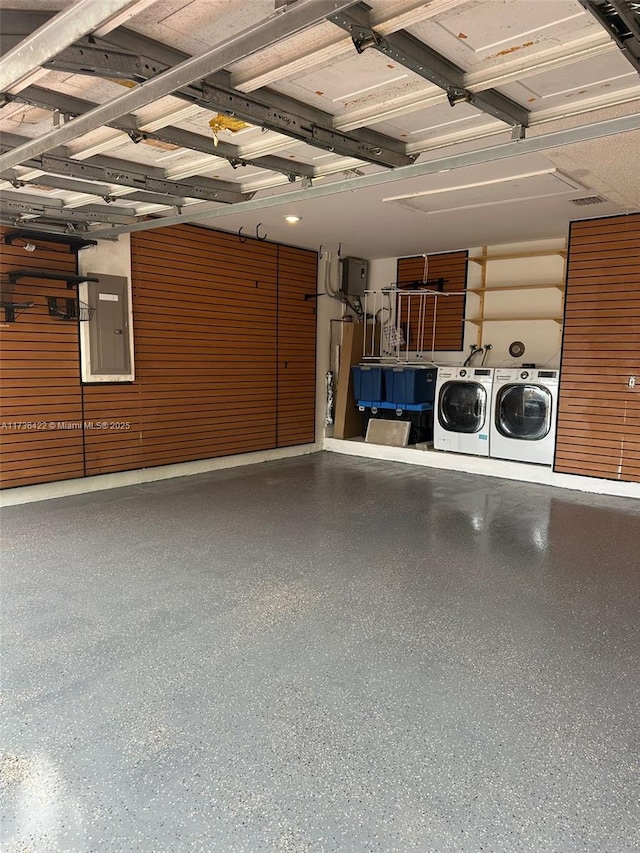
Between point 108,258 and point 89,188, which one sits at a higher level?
point 89,188

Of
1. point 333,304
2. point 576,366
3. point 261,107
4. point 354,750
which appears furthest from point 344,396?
point 354,750

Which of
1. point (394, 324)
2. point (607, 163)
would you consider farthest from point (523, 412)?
point (607, 163)

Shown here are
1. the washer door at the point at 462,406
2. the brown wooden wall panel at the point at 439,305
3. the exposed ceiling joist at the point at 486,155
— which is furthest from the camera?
the brown wooden wall panel at the point at 439,305

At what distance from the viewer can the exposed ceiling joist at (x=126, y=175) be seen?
3197 mm

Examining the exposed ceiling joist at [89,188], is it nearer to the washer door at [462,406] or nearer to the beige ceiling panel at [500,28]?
the beige ceiling panel at [500,28]

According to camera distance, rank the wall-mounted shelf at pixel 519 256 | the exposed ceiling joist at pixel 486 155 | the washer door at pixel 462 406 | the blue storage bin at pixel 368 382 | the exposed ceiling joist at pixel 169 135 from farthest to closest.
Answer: the blue storage bin at pixel 368 382, the washer door at pixel 462 406, the wall-mounted shelf at pixel 519 256, the exposed ceiling joist at pixel 486 155, the exposed ceiling joist at pixel 169 135

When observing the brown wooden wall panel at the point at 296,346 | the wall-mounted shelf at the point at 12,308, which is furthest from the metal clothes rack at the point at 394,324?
the wall-mounted shelf at the point at 12,308

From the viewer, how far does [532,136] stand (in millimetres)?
2979

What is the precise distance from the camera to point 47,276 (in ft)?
16.5

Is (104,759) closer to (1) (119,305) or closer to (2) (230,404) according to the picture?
(1) (119,305)

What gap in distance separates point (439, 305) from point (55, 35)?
662 cm

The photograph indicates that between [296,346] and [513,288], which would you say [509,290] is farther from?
[296,346]

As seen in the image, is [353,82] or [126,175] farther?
[126,175]

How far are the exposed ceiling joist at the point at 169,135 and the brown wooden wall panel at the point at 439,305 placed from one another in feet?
14.8
